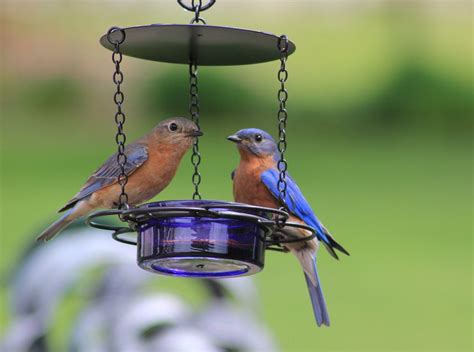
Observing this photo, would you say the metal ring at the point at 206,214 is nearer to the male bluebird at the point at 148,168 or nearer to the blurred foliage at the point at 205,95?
the male bluebird at the point at 148,168

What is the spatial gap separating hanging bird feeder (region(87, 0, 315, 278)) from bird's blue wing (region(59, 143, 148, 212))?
27cm

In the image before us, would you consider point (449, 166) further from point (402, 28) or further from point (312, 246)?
point (312, 246)

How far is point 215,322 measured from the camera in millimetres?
10445

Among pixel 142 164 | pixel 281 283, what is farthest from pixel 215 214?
pixel 281 283

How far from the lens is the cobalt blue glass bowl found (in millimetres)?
5875

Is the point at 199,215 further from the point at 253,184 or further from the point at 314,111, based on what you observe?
the point at 314,111

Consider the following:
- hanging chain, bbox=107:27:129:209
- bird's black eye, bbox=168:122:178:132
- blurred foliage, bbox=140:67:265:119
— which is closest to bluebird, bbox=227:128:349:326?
bird's black eye, bbox=168:122:178:132

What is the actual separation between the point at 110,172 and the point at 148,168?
0.27 metres

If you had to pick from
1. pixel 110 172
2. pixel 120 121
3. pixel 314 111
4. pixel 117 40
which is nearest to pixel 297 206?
pixel 110 172

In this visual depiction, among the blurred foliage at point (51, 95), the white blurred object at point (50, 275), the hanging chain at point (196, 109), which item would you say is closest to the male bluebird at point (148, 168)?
the hanging chain at point (196, 109)

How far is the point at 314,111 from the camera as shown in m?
30.5

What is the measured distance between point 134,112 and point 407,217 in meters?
8.69

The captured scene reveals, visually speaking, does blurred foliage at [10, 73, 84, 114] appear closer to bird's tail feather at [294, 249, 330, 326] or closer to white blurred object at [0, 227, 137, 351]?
white blurred object at [0, 227, 137, 351]

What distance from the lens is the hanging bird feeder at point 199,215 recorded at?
5742mm
